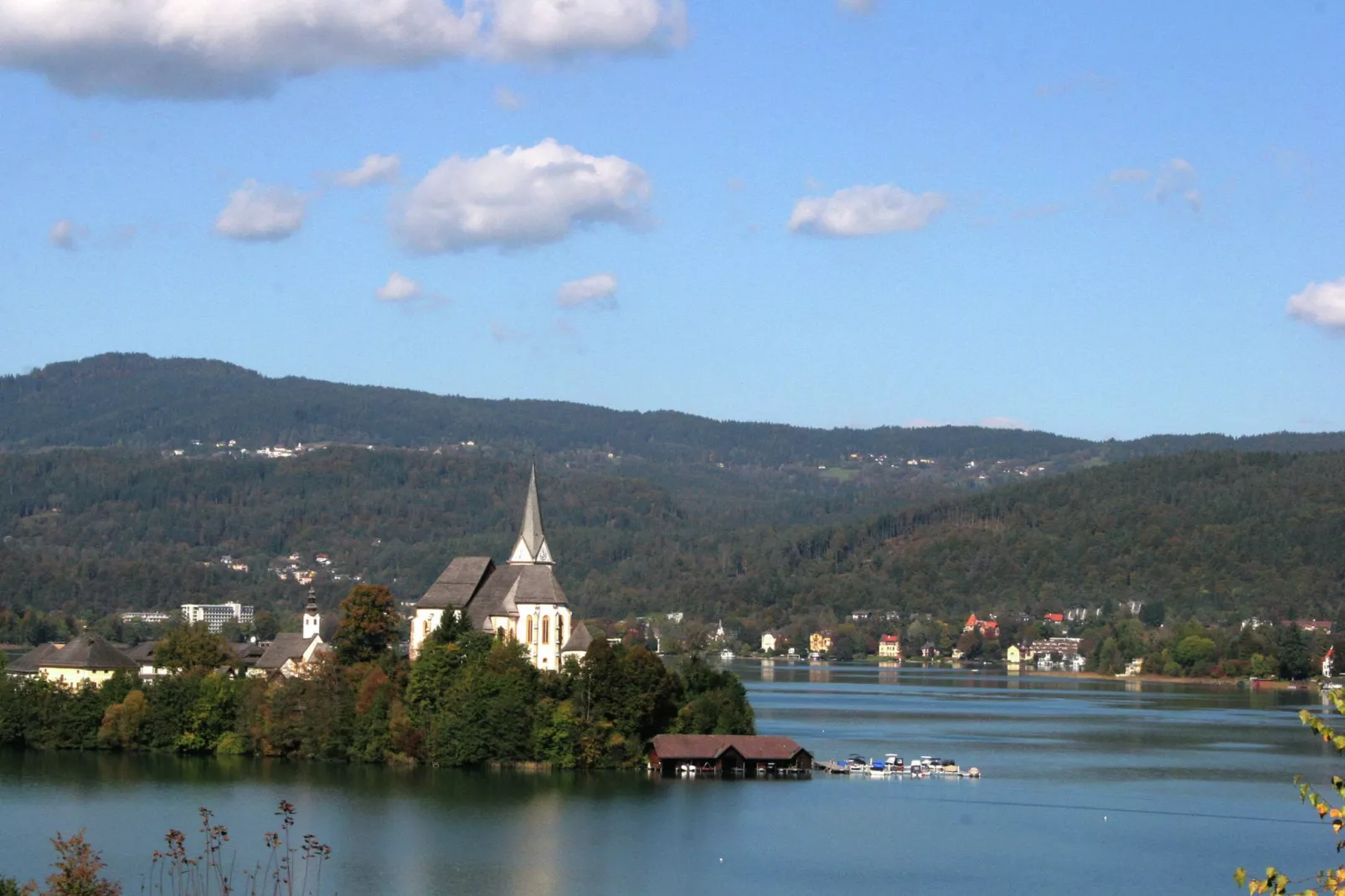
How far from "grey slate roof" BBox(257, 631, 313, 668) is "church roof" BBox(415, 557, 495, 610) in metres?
5.02

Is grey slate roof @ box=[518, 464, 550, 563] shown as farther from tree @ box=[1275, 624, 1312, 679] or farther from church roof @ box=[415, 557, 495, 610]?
A: tree @ box=[1275, 624, 1312, 679]

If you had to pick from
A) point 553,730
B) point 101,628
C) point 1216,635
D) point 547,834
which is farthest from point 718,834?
point 1216,635

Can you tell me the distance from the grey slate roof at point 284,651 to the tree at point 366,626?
3.69 m

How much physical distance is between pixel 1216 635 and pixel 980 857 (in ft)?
364

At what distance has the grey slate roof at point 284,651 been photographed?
74.7 m

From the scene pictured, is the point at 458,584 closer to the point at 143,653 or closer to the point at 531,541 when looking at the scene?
the point at 531,541

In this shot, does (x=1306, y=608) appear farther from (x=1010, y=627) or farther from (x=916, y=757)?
(x=916, y=757)

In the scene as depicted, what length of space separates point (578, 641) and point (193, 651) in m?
16.1

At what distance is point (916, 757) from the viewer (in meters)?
71.3

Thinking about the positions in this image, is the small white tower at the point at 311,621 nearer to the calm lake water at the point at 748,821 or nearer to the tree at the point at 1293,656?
→ the calm lake water at the point at 748,821

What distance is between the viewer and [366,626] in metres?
70.5

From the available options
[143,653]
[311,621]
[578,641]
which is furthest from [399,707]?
[143,653]

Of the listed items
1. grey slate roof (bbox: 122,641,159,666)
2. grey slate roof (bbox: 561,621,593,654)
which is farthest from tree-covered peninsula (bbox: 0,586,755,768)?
grey slate roof (bbox: 122,641,159,666)

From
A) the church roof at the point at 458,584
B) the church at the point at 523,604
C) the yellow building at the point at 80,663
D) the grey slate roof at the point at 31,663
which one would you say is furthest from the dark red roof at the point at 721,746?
the grey slate roof at the point at 31,663
